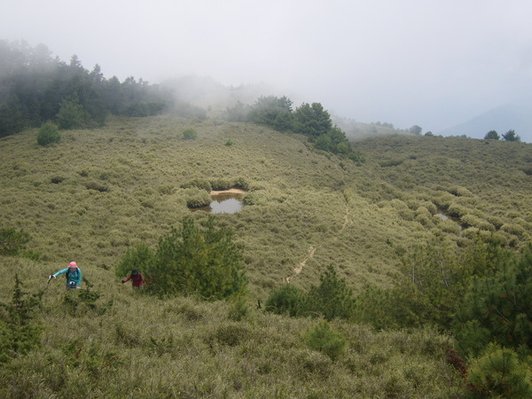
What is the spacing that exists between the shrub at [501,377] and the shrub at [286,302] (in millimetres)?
8279

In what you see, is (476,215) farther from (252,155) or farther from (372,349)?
(372,349)

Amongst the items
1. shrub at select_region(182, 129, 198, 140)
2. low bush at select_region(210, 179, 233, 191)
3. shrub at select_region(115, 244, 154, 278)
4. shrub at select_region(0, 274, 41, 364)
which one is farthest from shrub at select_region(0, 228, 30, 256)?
shrub at select_region(182, 129, 198, 140)

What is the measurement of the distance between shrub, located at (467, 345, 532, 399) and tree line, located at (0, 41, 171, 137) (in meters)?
56.2

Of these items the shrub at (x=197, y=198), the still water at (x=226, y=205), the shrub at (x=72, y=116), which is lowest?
the still water at (x=226, y=205)

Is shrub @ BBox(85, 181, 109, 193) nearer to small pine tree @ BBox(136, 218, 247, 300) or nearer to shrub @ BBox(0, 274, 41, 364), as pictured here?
small pine tree @ BBox(136, 218, 247, 300)

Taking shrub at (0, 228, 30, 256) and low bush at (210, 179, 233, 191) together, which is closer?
shrub at (0, 228, 30, 256)

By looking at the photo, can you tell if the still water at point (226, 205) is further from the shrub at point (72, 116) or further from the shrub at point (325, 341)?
the shrub at point (72, 116)

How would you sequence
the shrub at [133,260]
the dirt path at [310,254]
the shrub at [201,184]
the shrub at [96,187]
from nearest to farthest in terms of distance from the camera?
the shrub at [133,260] → the dirt path at [310,254] → the shrub at [96,187] → the shrub at [201,184]

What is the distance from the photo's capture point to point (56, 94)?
198 ft

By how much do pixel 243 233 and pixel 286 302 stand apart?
51.8 feet

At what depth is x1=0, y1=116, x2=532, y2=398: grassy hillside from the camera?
6105 millimetres

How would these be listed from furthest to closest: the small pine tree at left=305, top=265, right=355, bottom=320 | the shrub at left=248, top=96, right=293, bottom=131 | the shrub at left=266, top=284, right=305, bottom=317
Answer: the shrub at left=248, top=96, right=293, bottom=131 → the shrub at left=266, top=284, right=305, bottom=317 → the small pine tree at left=305, top=265, right=355, bottom=320

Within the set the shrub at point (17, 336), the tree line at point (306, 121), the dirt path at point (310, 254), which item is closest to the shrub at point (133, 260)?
the shrub at point (17, 336)

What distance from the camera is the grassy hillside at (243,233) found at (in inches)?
240
